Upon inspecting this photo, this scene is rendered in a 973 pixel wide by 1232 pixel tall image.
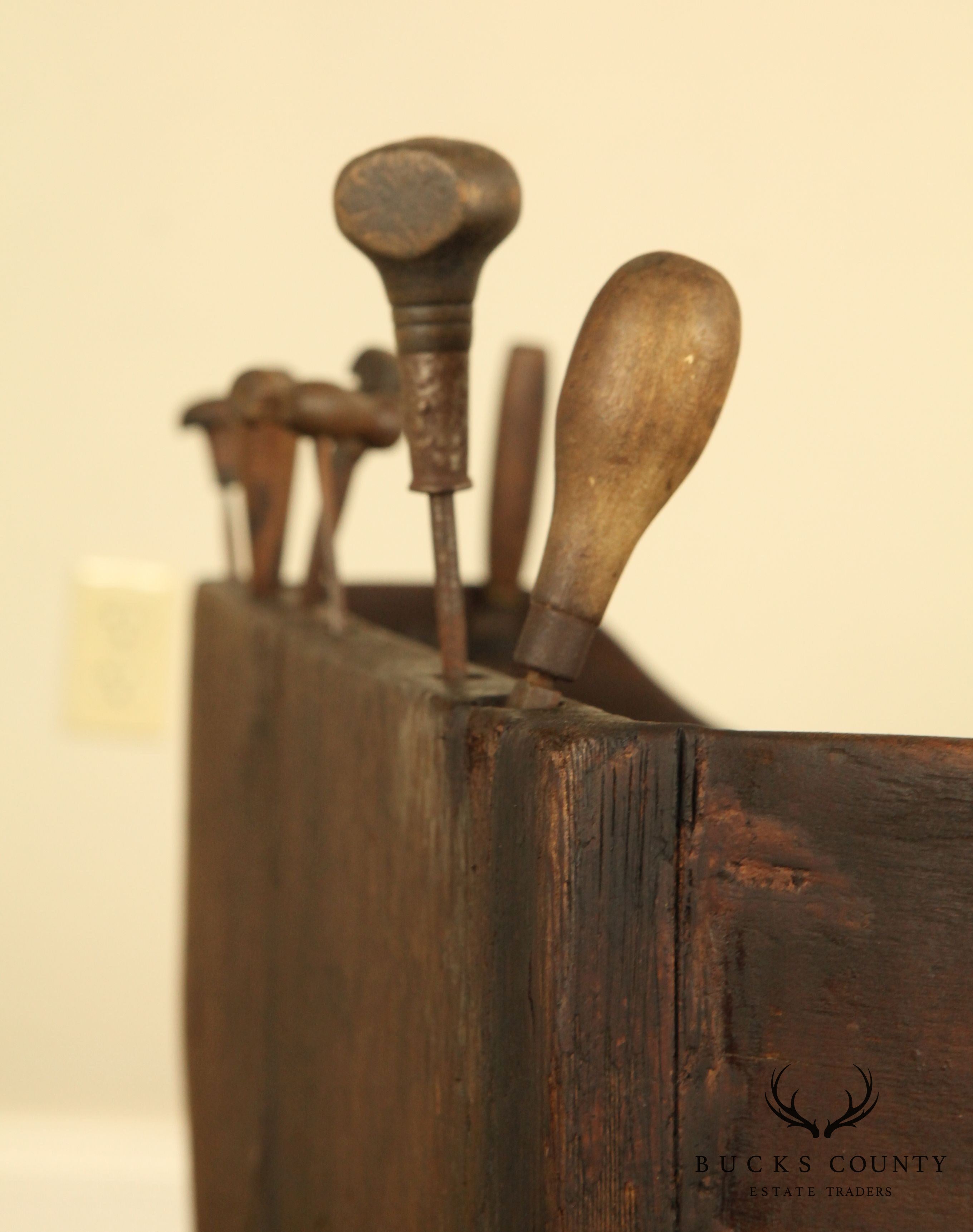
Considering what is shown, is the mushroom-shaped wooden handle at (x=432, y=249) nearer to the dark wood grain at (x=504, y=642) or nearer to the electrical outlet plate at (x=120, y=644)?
the dark wood grain at (x=504, y=642)

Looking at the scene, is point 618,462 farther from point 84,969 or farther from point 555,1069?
point 84,969

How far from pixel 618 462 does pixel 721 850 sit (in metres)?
0.07

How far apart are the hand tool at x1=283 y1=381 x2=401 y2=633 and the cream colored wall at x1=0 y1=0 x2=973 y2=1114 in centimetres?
55

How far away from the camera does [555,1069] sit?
219 millimetres

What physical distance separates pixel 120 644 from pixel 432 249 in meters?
0.73

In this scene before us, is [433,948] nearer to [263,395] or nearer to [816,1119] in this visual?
[816,1119]

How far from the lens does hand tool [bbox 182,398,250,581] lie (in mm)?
506

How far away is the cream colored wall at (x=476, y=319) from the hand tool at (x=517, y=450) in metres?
0.42

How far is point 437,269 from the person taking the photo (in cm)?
27

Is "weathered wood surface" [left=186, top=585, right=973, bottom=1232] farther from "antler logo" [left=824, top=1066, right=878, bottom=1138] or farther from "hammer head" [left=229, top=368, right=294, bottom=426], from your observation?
"hammer head" [left=229, top=368, right=294, bottom=426]

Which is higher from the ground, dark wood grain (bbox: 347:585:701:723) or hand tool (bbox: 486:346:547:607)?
hand tool (bbox: 486:346:547:607)

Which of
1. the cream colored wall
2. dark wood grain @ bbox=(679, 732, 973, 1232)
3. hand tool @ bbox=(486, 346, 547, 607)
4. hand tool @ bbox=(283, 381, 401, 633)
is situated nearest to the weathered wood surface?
dark wood grain @ bbox=(679, 732, 973, 1232)

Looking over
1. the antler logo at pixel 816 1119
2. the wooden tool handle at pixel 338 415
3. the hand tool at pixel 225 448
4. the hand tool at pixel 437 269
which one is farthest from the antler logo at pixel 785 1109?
the hand tool at pixel 225 448

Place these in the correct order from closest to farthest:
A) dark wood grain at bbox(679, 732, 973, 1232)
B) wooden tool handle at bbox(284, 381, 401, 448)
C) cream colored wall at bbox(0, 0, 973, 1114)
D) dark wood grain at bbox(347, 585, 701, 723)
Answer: dark wood grain at bbox(679, 732, 973, 1232) < wooden tool handle at bbox(284, 381, 401, 448) < dark wood grain at bbox(347, 585, 701, 723) < cream colored wall at bbox(0, 0, 973, 1114)
